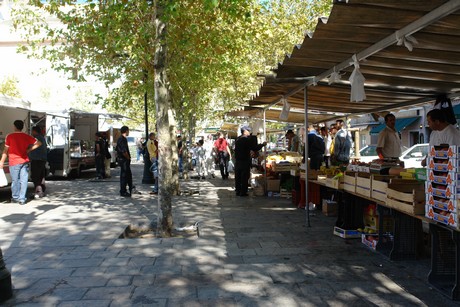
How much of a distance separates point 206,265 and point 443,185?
279 centimetres

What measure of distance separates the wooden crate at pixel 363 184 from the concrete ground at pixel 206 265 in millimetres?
804

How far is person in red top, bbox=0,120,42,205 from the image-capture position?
9742 mm

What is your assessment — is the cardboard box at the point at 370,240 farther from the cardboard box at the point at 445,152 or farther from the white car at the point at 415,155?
the white car at the point at 415,155

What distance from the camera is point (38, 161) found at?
1113 cm

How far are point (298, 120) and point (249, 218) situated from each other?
7.78 meters

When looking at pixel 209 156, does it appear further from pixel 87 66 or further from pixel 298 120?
pixel 87 66

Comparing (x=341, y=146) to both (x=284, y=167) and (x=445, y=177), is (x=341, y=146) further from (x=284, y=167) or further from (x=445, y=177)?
(x=445, y=177)

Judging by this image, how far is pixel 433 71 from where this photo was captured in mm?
5871

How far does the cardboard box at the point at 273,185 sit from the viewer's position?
11.5 metres

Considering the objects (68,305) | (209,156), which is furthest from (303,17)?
(68,305)

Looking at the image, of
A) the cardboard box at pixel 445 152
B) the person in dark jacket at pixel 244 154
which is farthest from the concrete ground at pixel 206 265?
the person in dark jacket at pixel 244 154

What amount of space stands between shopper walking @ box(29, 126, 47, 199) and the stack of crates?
974cm

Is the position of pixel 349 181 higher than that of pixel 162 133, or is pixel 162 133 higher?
pixel 162 133

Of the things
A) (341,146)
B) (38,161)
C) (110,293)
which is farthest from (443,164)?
(38,161)
